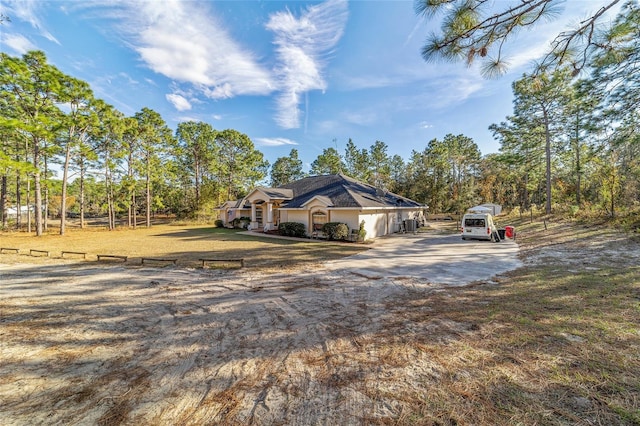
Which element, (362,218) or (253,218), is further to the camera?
(253,218)

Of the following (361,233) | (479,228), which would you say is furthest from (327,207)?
(479,228)

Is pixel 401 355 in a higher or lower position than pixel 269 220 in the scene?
lower

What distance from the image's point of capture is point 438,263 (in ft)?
30.6

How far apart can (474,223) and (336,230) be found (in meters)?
8.57

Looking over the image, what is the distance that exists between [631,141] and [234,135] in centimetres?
3945

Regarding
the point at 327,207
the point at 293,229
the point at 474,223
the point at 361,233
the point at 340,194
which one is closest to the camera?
the point at 474,223

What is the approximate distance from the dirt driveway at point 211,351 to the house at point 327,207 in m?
10.0

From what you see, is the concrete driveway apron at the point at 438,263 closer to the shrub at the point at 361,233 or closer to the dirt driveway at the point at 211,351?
the dirt driveway at the point at 211,351

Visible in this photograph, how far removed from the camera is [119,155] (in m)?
27.0

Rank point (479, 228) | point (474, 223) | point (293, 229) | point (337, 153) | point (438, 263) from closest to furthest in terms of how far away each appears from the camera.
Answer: point (438, 263) → point (479, 228) → point (474, 223) → point (293, 229) → point (337, 153)

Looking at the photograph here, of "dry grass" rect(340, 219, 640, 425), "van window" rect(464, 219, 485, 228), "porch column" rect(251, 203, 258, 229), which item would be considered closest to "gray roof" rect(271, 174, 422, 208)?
"porch column" rect(251, 203, 258, 229)

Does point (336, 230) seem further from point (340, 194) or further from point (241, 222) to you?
point (241, 222)

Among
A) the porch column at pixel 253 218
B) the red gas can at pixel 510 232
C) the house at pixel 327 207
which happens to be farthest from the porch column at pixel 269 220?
the red gas can at pixel 510 232

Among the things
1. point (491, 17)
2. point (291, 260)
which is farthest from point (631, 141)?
point (291, 260)
